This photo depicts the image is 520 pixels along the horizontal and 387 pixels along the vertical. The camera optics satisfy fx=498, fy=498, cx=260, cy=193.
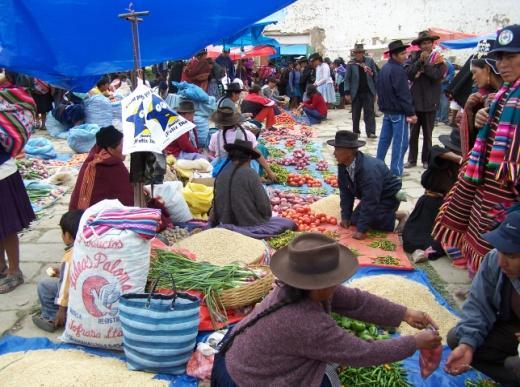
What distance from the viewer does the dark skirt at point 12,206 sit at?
387 cm

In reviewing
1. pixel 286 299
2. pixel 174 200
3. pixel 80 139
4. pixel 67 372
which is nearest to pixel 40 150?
pixel 80 139

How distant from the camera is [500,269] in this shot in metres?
2.58


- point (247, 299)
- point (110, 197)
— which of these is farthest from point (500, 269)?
point (110, 197)

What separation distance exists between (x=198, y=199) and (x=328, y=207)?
149 cm

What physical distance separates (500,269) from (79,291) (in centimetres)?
242

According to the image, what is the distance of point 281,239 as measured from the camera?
15.5 ft

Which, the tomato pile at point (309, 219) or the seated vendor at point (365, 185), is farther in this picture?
the tomato pile at point (309, 219)

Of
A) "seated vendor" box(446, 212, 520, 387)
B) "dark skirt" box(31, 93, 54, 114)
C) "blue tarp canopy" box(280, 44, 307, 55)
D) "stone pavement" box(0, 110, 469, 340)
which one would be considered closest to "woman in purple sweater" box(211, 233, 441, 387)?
"seated vendor" box(446, 212, 520, 387)

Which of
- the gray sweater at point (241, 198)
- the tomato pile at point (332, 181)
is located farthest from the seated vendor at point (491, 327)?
the tomato pile at point (332, 181)

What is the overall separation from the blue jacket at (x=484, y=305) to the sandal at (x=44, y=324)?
263cm

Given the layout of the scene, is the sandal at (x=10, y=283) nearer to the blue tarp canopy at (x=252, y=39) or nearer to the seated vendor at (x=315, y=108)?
the blue tarp canopy at (x=252, y=39)

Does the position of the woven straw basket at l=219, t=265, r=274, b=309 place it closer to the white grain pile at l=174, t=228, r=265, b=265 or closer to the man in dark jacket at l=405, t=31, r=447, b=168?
the white grain pile at l=174, t=228, r=265, b=265

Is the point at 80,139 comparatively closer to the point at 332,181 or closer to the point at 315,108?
the point at 332,181

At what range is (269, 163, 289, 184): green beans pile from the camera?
23.4 ft
